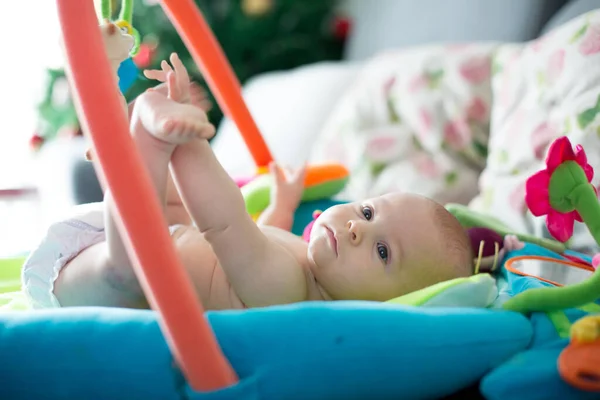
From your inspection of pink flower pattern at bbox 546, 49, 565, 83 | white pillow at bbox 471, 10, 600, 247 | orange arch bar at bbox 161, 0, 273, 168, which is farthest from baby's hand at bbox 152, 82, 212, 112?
pink flower pattern at bbox 546, 49, 565, 83

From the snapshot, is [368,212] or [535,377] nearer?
[535,377]

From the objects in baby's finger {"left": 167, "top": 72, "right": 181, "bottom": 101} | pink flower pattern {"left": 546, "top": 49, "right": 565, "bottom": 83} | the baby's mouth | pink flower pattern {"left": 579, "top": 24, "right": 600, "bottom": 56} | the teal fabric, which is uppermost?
baby's finger {"left": 167, "top": 72, "right": 181, "bottom": 101}

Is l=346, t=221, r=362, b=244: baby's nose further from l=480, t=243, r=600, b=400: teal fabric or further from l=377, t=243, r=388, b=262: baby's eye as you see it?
l=480, t=243, r=600, b=400: teal fabric

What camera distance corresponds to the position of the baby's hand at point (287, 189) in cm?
119

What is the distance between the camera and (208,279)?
2.81ft

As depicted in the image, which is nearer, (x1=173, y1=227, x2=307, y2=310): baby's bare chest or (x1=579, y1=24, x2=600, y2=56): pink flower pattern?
(x1=173, y1=227, x2=307, y2=310): baby's bare chest

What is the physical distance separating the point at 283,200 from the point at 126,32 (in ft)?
1.55

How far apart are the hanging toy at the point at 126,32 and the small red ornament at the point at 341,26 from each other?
2.01m

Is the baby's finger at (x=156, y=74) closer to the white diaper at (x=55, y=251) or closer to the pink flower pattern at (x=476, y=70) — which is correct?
the white diaper at (x=55, y=251)

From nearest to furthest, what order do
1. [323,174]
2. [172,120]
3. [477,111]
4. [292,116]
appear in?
1. [172,120]
2. [323,174]
3. [477,111]
4. [292,116]

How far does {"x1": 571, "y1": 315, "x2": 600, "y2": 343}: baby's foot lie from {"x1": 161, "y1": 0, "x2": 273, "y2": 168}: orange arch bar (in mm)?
799

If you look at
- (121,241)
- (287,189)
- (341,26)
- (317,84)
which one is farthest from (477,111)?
(341,26)

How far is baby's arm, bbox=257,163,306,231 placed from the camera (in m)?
1.17

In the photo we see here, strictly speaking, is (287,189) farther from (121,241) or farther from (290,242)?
(121,241)
